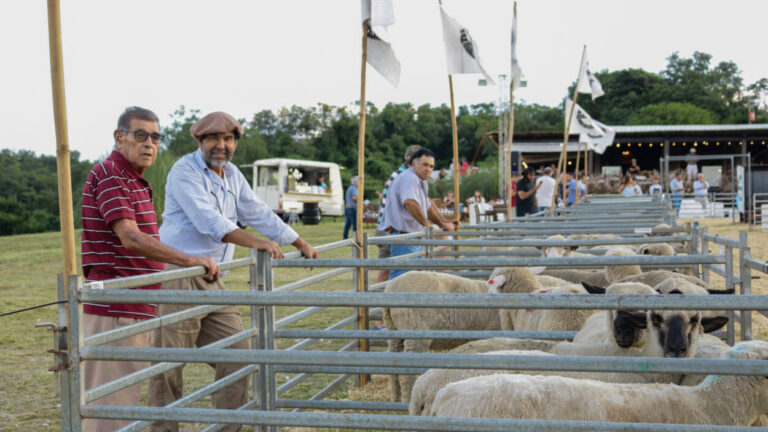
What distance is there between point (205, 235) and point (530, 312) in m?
2.29

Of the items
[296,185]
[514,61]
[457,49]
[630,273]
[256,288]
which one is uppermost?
[514,61]

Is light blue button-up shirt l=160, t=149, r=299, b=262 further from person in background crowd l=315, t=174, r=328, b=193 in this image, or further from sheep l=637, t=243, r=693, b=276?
person in background crowd l=315, t=174, r=328, b=193

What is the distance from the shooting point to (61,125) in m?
2.73

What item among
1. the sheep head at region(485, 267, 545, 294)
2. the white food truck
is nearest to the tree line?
the white food truck

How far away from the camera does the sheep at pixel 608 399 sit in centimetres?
267

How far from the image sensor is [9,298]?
39.1ft

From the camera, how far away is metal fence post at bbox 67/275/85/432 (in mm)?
2381

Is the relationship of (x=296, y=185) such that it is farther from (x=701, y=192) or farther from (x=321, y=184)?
(x=701, y=192)

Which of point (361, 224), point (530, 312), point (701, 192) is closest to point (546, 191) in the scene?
point (361, 224)

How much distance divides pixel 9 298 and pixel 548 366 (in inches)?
471

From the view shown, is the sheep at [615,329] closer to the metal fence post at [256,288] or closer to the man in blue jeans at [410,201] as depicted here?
the metal fence post at [256,288]

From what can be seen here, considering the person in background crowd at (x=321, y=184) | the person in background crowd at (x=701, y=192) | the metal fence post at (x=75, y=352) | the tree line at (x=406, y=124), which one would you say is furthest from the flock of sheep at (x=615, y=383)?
the tree line at (x=406, y=124)

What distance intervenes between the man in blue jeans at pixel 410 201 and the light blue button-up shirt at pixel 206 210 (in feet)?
8.82

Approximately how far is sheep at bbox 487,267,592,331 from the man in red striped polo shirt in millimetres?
2249
